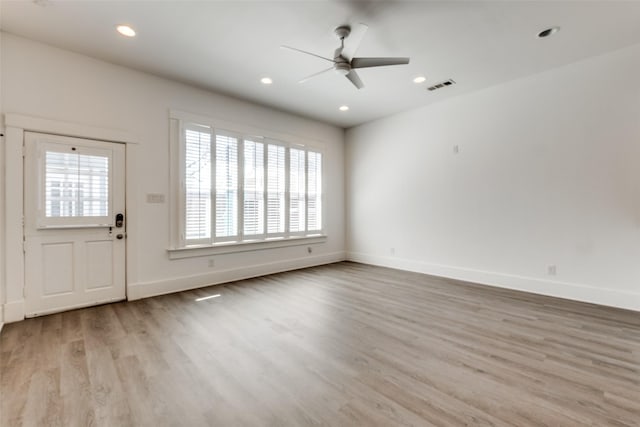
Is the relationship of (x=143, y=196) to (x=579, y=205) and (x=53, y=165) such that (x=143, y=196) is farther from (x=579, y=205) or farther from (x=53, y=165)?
(x=579, y=205)

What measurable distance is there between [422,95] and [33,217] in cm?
597

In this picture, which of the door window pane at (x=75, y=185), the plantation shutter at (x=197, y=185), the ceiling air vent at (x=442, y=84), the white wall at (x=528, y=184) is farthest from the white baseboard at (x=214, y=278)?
the ceiling air vent at (x=442, y=84)

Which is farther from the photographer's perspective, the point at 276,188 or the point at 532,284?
the point at 276,188

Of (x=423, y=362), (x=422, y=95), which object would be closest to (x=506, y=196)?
(x=422, y=95)

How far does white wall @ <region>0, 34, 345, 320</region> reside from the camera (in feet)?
11.3

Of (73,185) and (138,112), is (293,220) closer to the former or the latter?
(138,112)

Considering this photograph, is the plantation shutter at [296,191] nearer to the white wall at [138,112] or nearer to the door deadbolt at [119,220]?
the white wall at [138,112]

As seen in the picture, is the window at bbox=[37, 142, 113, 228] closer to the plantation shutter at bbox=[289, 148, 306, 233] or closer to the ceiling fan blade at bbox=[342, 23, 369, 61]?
the plantation shutter at bbox=[289, 148, 306, 233]

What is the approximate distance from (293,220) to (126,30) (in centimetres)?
400

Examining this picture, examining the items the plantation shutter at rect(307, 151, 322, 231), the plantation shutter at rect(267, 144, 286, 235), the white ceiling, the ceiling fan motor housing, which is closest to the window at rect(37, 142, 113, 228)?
the white ceiling

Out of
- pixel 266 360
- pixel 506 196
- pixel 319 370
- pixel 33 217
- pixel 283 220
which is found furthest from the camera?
pixel 283 220

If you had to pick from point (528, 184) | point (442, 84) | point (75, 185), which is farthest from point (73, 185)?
point (528, 184)

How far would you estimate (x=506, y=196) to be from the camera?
186 inches

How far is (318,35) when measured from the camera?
3361 millimetres
